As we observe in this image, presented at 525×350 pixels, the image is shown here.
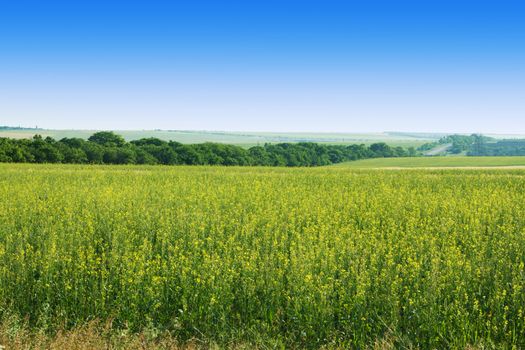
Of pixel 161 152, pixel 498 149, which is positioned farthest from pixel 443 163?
pixel 498 149

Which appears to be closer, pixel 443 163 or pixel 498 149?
pixel 443 163

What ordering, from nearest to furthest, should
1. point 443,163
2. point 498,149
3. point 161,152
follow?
point 443,163
point 161,152
point 498,149

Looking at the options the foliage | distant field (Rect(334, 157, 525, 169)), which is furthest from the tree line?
the foliage

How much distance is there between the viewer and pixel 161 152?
312ft

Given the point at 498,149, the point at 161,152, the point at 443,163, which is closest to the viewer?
the point at 443,163

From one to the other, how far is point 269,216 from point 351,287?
5.45 m

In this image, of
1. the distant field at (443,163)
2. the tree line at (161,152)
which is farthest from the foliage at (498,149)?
the distant field at (443,163)

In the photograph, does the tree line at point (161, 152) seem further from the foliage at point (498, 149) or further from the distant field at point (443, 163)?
the foliage at point (498, 149)

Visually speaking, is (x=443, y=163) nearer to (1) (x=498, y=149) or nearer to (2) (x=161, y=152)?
(2) (x=161, y=152)

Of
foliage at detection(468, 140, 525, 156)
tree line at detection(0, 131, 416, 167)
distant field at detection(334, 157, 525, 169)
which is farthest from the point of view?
foliage at detection(468, 140, 525, 156)

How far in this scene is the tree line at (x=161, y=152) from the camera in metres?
74.3

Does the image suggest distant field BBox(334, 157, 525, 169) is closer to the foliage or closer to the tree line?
the tree line

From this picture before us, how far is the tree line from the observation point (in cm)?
7431

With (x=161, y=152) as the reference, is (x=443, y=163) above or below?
below
